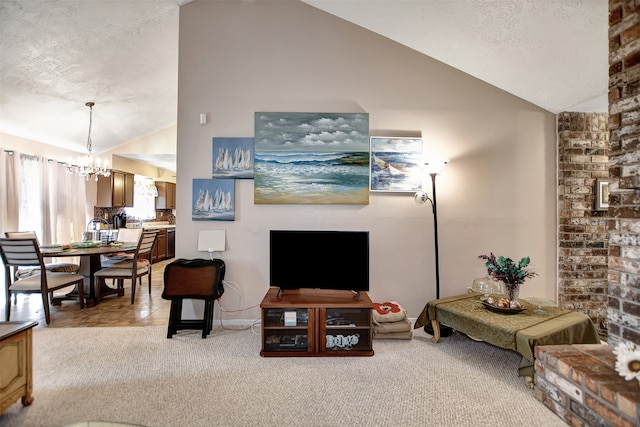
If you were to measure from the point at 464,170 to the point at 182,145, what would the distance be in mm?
3127

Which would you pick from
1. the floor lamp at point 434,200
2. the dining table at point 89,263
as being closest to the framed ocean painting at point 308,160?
the floor lamp at point 434,200

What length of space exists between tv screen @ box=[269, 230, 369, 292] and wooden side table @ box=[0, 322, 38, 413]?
1691 millimetres

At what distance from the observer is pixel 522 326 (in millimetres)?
2145

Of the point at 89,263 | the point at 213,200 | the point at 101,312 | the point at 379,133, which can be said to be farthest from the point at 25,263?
the point at 379,133

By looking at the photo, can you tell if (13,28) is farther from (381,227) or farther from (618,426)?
(618,426)

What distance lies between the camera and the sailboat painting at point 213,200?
3.08 metres

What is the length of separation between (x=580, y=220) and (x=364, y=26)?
3.24m

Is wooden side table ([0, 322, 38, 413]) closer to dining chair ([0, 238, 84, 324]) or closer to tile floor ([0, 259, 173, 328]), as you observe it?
tile floor ([0, 259, 173, 328])

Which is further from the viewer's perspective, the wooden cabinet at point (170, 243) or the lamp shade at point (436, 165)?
the wooden cabinet at point (170, 243)

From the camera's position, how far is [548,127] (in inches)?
129

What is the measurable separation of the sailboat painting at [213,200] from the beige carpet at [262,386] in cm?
124

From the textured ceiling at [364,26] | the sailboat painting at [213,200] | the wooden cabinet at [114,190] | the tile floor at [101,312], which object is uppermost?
the textured ceiling at [364,26]

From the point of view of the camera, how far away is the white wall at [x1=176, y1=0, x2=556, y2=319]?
3.12 metres

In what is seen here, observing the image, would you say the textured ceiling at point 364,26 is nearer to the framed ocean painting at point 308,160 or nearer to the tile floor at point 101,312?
the framed ocean painting at point 308,160
